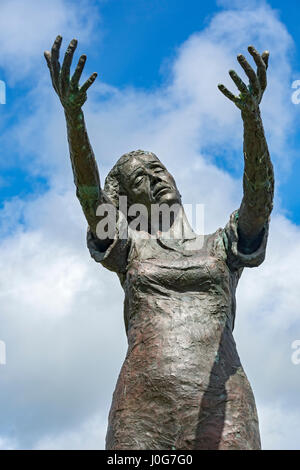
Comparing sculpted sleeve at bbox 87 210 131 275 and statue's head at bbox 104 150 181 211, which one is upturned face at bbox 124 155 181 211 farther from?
sculpted sleeve at bbox 87 210 131 275

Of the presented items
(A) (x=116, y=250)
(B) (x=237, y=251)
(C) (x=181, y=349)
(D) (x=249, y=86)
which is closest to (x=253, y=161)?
(D) (x=249, y=86)

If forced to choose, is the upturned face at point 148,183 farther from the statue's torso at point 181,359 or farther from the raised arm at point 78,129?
the statue's torso at point 181,359

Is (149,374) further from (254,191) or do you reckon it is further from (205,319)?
(254,191)

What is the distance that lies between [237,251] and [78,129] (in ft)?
6.16

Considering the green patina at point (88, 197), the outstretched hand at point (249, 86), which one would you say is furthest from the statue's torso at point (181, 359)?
the outstretched hand at point (249, 86)

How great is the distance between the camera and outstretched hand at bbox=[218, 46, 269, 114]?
7652 millimetres

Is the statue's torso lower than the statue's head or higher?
lower

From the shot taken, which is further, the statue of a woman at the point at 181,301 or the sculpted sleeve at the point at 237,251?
the sculpted sleeve at the point at 237,251

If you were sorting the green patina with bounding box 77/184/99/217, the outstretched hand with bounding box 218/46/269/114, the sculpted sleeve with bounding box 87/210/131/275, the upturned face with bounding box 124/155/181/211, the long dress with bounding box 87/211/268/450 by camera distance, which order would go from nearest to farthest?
the long dress with bounding box 87/211/268/450 < the outstretched hand with bounding box 218/46/269/114 < the green patina with bounding box 77/184/99/217 < the sculpted sleeve with bounding box 87/210/131/275 < the upturned face with bounding box 124/155/181/211

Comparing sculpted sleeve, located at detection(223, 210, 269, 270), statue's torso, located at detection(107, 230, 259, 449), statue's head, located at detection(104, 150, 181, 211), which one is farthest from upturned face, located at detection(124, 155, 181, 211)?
sculpted sleeve, located at detection(223, 210, 269, 270)

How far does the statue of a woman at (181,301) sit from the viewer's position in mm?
7277

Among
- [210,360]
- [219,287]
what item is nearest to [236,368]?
[210,360]
